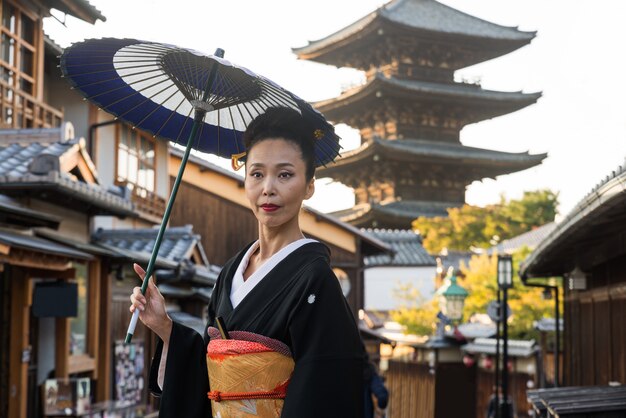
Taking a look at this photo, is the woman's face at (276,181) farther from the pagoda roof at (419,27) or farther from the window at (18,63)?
the pagoda roof at (419,27)

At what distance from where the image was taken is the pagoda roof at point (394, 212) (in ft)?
136

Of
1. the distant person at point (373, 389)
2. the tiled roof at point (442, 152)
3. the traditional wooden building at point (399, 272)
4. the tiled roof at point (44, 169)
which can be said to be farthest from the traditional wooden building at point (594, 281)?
the tiled roof at point (442, 152)

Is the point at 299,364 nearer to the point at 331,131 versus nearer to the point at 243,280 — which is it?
the point at 243,280

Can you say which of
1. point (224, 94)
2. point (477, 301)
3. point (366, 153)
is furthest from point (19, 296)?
point (366, 153)

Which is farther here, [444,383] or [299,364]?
[444,383]

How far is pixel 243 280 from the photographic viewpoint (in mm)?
3809

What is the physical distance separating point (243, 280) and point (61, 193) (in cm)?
721

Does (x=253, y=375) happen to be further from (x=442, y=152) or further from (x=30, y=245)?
(x=442, y=152)

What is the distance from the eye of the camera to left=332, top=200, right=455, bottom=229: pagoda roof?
136ft

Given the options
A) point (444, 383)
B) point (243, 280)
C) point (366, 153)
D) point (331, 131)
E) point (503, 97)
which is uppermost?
point (503, 97)

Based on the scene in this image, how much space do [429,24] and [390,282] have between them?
11852 mm

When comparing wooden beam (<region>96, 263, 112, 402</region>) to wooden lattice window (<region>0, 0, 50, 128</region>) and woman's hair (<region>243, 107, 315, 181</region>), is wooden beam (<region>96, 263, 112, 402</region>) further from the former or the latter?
woman's hair (<region>243, 107, 315, 181</region>)

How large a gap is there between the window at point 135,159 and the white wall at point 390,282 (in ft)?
69.7

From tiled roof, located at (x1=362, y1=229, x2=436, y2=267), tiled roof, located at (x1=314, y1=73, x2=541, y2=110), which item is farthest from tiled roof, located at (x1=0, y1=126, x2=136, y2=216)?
tiled roof, located at (x1=314, y1=73, x2=541, y2=110)
